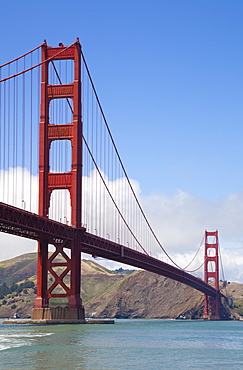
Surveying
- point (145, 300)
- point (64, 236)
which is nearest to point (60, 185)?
point (64, 236)

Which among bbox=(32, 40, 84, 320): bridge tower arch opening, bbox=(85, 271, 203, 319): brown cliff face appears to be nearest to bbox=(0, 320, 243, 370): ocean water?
bbox=(32, 40, 84, 320): bridge tower arch opening

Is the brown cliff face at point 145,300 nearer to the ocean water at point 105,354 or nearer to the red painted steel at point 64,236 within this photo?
the red painted steel at point 64,236

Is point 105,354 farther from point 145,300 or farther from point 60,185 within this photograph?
point 145,300

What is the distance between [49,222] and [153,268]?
37.4 m

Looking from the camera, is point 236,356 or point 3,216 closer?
point 236,356

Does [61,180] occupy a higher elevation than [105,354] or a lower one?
higher

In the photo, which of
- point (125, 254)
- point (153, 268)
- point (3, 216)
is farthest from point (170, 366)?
point (153, 268)

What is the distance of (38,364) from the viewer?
2970 cm

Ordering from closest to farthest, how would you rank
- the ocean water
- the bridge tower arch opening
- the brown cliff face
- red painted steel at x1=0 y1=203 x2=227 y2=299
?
the ocean water, red painted steel at x1=0 y1=203 x2=227 y2=299, the bridge tower arch opening, the brown cliff face

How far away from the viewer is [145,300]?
19462 cm

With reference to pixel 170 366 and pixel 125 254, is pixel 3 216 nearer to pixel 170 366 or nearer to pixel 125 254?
pixel 170 366

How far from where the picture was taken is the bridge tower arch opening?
6500cm

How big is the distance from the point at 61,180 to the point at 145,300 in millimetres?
132391

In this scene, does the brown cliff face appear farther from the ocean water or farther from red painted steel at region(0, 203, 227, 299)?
the ocean water
